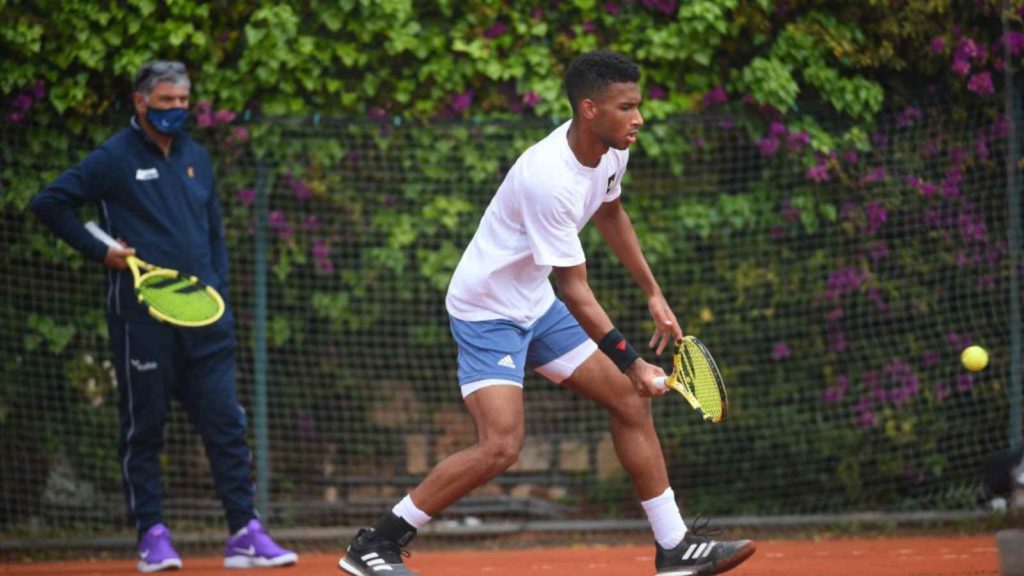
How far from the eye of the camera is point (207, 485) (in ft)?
27.7

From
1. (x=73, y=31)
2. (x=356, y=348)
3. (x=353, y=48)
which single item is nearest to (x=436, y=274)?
(x=356, y=348)

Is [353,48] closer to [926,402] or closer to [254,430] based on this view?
[254,430]

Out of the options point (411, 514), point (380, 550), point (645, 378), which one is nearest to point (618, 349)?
point (645, 378)

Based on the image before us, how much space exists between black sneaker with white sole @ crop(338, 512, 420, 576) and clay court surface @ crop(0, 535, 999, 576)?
1496mm

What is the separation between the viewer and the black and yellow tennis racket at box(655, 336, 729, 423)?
17.6 ft

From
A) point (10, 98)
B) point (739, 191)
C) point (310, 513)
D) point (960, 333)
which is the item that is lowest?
point (310, 513)

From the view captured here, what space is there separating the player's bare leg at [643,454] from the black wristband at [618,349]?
12.9 inches

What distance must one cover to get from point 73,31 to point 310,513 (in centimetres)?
289

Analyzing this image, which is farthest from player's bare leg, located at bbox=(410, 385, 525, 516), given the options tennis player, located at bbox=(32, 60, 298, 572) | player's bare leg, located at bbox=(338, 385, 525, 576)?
tennis player, located at bbox=(32, 60, 298, 572)

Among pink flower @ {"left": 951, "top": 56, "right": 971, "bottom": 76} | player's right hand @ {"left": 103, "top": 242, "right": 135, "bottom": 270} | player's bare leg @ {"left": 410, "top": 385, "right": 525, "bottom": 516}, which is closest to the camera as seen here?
player's bare leg @ {"left": 410, "top": 385, "right": 525, "bottom": 516}

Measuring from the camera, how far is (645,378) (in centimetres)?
538

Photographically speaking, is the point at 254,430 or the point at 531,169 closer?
the point at 531,169

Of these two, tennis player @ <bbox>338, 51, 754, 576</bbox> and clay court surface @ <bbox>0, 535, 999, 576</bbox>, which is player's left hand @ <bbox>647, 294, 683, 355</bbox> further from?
clay court surface @ <bbox>0, 535, 999, 576</bbox>

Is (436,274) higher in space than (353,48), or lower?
lower
